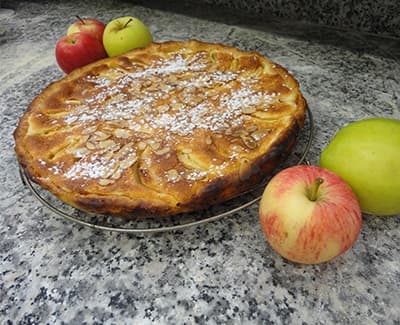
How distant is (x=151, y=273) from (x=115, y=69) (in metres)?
0.77

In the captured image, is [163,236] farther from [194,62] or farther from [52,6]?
Answer: [52,6]

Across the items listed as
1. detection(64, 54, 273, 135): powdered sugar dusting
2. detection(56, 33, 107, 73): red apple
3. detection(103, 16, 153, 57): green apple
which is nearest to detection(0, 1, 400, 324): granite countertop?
detection(64, 54, 273, 135): powdered sugar dusting

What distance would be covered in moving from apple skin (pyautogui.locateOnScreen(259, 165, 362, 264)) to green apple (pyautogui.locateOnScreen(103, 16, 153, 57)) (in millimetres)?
931

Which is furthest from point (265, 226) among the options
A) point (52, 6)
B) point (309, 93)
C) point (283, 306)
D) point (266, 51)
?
point (52, 6)

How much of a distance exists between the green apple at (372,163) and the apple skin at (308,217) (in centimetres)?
8

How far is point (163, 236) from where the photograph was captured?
842 millimetres

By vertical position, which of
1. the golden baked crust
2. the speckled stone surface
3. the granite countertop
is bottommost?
the granite countertop

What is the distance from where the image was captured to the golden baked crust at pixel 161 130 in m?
0.81

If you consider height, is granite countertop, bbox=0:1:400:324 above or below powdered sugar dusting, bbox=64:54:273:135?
below

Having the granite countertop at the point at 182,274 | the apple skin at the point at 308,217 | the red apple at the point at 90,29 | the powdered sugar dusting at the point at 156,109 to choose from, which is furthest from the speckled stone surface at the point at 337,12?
the apple skin at the point at 308,217

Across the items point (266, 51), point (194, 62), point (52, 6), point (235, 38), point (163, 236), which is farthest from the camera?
point (52, 6)

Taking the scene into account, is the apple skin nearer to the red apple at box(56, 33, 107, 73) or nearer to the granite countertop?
the granite countertop

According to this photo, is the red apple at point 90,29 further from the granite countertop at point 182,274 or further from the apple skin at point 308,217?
the apple skin at point 308,217

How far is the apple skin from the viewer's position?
646mm
